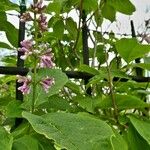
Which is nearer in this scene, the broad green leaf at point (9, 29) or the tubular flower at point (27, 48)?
the tubular flower at point (27, 48)

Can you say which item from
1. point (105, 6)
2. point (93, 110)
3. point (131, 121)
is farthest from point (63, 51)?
point (131, 121)

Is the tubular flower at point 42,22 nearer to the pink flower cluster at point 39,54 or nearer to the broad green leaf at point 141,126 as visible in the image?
the pink flower cluster at point 39,54

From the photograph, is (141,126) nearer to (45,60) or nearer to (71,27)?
(45,60)

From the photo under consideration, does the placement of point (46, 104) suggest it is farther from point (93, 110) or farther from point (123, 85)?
point (123, 85)

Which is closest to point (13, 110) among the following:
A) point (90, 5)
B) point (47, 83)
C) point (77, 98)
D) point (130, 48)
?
point (47, 83)

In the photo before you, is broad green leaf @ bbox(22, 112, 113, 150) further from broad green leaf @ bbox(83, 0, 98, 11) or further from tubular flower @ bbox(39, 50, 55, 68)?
broad green leaf @ bbox(83, 0, 98, 11)

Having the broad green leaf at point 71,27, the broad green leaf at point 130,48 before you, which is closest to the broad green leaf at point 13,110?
the broad green leaf at point 130,48
